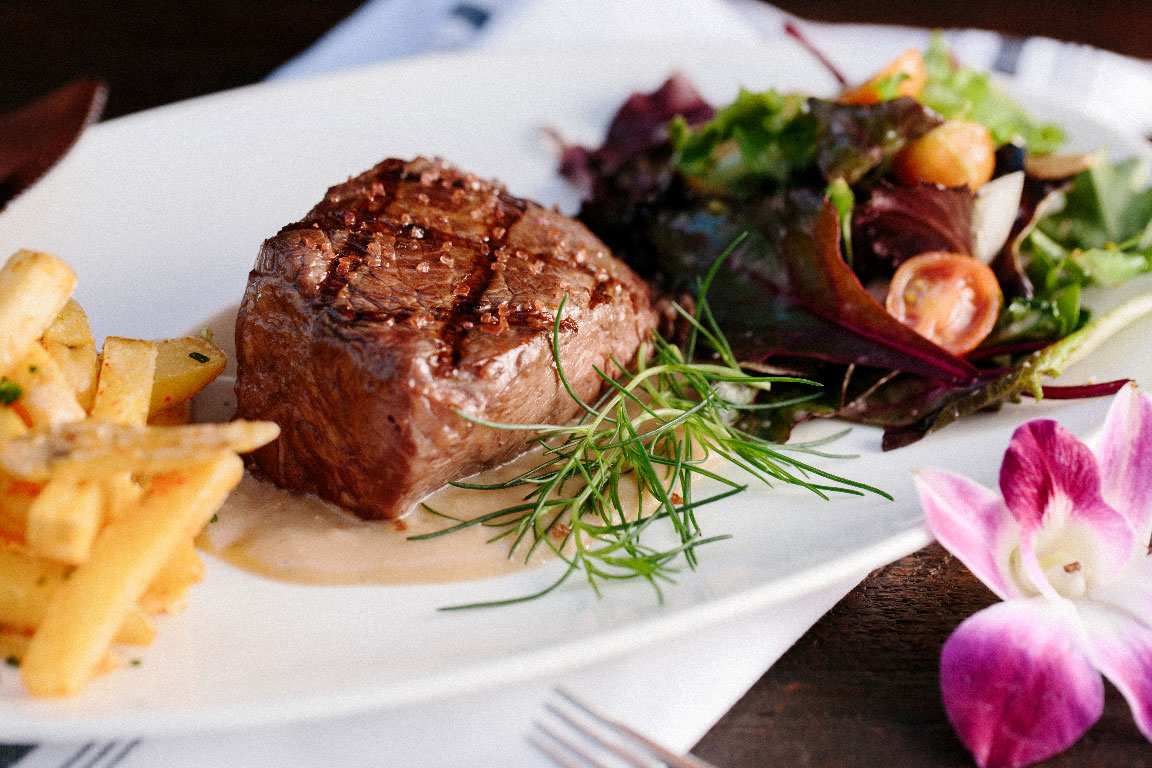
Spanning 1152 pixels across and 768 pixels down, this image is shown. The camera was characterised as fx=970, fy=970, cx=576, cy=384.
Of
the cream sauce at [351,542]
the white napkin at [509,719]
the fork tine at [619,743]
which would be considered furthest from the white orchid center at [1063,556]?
the cream sauce at [351,542]

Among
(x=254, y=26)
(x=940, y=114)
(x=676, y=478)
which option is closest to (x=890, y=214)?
(x=940, y=114)

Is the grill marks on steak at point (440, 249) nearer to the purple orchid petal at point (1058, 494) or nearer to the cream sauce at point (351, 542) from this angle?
the cream sauce at point (351, 542)

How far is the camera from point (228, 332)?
3479mm

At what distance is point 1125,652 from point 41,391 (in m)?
2.66

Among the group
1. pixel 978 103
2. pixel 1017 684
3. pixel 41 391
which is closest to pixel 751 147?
pixel 978 103

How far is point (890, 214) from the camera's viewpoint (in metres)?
3.92

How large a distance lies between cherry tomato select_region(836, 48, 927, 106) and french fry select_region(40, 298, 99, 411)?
10.1 feet

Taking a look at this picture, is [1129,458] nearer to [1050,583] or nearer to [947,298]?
[1050,583]

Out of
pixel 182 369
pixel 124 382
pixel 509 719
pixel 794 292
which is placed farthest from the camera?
pixel 794 292

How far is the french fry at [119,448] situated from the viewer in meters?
2.02

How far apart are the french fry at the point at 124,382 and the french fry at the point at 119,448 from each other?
37cm

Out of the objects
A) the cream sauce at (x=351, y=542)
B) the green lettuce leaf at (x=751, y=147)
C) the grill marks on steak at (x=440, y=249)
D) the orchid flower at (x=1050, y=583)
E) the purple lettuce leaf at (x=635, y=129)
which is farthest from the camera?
the purple lettuce leaf at (x=635, y=129)

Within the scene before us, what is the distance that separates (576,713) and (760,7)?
5341mm

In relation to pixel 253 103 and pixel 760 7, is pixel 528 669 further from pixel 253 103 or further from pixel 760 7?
pixel 760 7
